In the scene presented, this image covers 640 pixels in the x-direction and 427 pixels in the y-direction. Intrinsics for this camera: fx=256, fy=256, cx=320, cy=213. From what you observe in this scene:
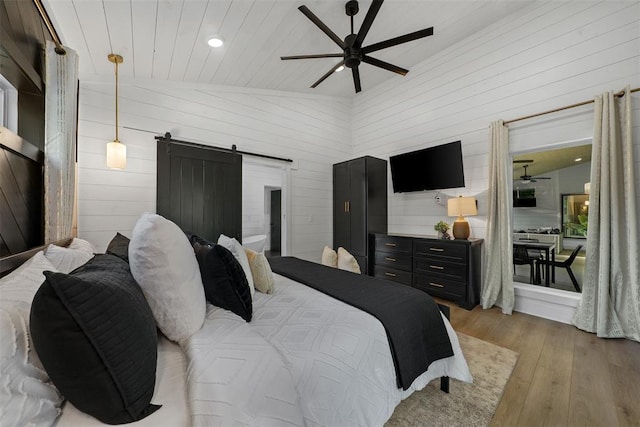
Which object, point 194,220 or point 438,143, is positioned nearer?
point 194,220

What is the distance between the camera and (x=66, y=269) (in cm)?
130

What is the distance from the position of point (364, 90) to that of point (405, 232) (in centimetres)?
272

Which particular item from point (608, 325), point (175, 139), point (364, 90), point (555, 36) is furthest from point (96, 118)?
point (608, 325)

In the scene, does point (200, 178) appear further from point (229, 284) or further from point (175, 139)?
point (229, 284)

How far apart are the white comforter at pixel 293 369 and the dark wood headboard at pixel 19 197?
3.32 feet

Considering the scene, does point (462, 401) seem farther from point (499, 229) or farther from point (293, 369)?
point (499, 229)

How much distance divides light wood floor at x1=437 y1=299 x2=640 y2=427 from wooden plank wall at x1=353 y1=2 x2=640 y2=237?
133 cm

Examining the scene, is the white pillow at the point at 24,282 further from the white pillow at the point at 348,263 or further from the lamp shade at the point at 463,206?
the lamp shade at the point at 463,206

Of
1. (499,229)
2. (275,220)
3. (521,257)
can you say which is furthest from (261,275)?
(275,220)

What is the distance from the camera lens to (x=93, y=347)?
0.65m

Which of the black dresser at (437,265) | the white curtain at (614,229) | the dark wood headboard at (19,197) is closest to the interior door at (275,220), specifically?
the black dresser at (437,265)

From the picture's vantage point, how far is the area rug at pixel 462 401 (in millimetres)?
1458

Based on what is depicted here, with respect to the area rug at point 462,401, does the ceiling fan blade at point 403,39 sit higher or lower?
higher

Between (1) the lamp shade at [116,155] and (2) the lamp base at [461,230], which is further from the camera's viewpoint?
(2) the lamp base at [461,230]
